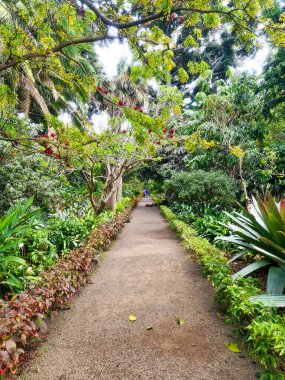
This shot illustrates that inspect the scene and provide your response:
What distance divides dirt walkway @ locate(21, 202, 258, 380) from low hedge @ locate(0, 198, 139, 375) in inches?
9.3

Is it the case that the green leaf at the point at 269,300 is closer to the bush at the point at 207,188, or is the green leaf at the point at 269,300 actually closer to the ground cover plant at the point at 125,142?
the ground cover plant at the point at 125,142

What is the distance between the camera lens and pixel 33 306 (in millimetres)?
2668

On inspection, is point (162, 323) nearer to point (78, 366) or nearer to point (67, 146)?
point (78, 366)

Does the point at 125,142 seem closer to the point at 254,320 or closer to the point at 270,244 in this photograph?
the point at 270,244

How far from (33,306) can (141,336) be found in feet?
3.99

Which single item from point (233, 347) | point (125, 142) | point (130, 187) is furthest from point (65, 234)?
point (130, 187)

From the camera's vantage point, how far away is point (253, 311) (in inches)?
96.1

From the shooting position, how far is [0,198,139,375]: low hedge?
206 cm

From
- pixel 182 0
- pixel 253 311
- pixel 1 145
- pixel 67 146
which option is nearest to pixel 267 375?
pixel 253 311

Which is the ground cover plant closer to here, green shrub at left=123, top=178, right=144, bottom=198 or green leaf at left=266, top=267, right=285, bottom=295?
green leaf at left=266, top=267, right=285, bottom=295

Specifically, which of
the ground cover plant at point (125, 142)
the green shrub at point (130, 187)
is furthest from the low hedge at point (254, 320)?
the green shrub at point (130, 187)

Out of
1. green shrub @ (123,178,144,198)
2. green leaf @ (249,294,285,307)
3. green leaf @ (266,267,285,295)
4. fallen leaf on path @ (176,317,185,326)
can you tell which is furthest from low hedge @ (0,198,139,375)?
green shrub @ (123,178,144,198)

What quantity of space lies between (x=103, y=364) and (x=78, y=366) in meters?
0.23

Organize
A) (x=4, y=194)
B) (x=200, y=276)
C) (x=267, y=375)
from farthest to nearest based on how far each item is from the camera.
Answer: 1. (x=4, y=194)
2. (x=200, y=276)
3. (x=267, y=375)
